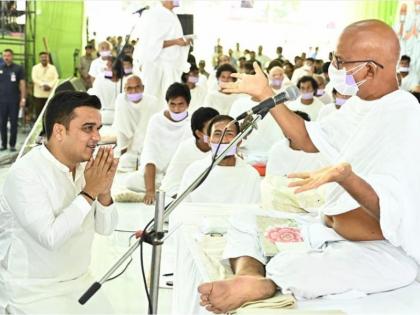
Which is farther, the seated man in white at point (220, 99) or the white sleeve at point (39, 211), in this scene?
the seated man in white at point (220, 99)

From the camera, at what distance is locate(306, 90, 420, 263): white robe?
6.14 ft

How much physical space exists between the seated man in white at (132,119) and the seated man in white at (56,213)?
3.60m

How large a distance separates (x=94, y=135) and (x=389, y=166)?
3.60 ft

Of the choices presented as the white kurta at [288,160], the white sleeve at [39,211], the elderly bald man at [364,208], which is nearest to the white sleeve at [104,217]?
the white sleeve at [39,211]

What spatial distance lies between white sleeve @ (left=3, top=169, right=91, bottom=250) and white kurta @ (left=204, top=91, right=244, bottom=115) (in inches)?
211

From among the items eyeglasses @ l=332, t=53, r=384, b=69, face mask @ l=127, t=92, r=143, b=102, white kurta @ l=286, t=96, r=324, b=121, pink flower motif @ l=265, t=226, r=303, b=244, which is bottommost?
white kurta @ l=286, t=96, r=324, b=121

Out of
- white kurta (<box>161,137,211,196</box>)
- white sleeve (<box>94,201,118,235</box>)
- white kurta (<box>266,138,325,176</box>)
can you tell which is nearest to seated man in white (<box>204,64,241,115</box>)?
white kurta (<box>266,138,325,176</box>)

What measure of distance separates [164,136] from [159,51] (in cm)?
164

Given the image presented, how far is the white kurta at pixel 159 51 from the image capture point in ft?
20.3

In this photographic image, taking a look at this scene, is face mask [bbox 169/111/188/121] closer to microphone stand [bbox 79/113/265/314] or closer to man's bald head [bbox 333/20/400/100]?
man's bald head [bbox 333/20/400/100]

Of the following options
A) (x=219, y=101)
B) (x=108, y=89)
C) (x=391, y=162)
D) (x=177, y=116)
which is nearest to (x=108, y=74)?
(x=108, y=89)

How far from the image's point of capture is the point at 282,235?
7.45 ft

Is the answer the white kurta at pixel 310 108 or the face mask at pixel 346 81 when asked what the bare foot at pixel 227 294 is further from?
the white kurta at pixel 310 108

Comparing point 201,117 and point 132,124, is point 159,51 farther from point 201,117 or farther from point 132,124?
point 201,117
